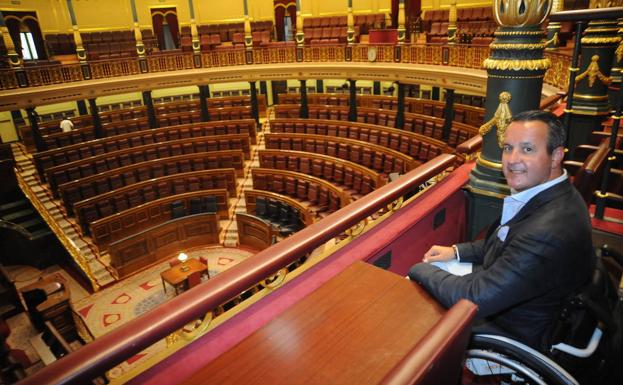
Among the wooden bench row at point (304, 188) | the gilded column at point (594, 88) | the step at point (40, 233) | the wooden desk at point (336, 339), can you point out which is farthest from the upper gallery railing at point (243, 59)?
the wooden desk at point (336, 339)

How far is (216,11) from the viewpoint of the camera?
18.7 meters

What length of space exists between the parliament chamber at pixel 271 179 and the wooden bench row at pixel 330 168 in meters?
0.07

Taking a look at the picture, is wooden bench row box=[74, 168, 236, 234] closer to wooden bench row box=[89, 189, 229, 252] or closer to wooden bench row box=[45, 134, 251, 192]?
wooden bench row box=[89, 189, 229, 252]

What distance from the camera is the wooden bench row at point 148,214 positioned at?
9156mm

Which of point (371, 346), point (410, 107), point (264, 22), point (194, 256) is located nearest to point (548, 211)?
point (371, 346)

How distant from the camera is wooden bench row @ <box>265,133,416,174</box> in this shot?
923cm

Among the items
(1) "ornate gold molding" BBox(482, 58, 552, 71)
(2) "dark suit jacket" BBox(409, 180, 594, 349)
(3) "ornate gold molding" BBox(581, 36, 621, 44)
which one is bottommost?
(2) "dark suit jacket" BBox(409, 180, 594, 349)

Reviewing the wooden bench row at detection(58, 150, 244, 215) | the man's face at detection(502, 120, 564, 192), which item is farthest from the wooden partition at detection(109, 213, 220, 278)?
the man's face at detection(502, 120, 564, 192)

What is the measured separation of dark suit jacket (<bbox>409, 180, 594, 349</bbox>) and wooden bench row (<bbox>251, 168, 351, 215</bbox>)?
21.1ft

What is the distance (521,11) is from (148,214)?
9214 millimetres

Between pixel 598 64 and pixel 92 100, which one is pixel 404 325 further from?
pixel 92 100

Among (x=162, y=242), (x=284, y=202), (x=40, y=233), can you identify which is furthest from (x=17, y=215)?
(x=284, y=202)

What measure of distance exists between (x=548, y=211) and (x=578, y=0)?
37.7 ft

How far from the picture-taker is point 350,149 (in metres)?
10.4
